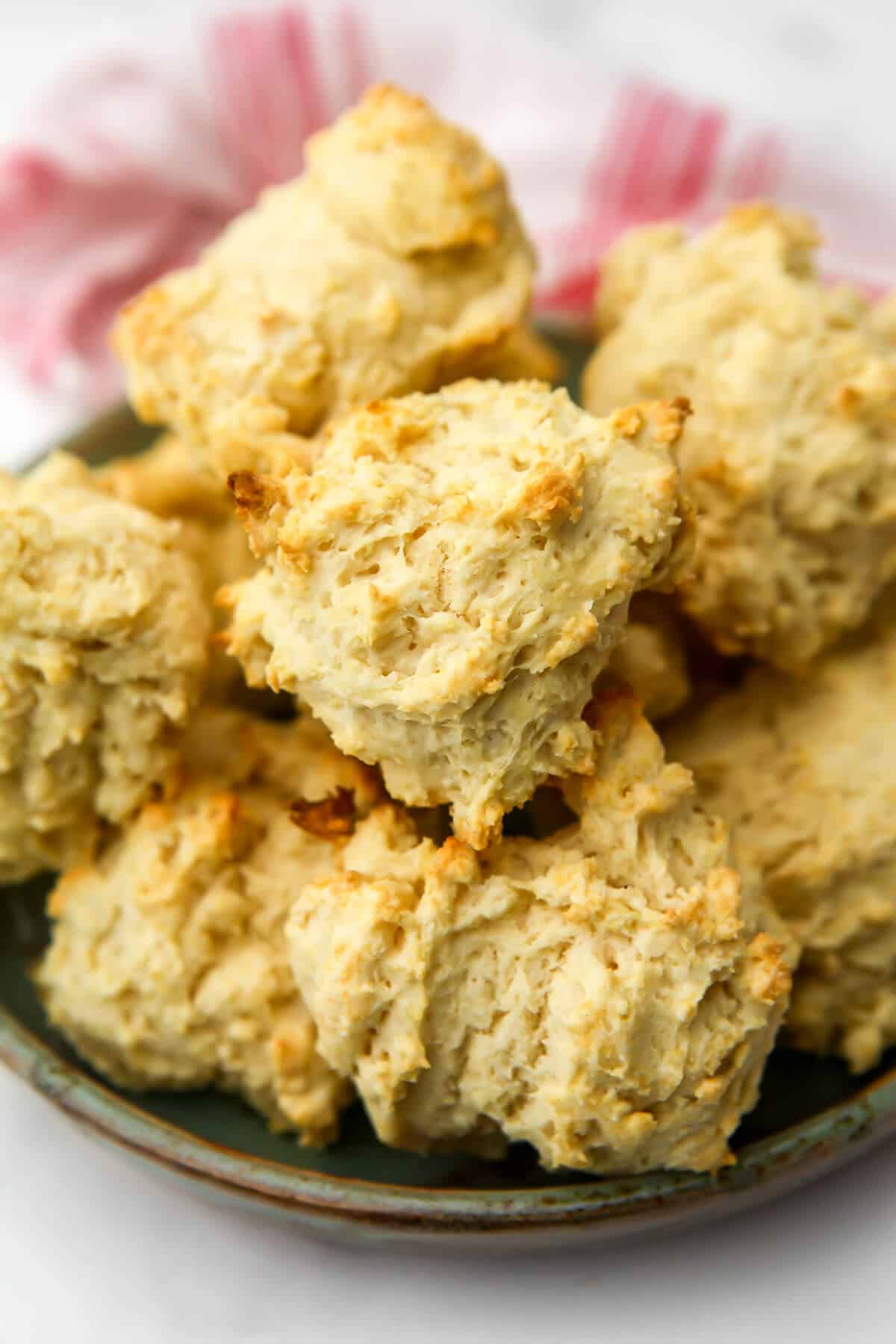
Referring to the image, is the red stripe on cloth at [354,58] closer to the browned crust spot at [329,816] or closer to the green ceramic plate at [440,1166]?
A: the browned crust spot at [329,816]

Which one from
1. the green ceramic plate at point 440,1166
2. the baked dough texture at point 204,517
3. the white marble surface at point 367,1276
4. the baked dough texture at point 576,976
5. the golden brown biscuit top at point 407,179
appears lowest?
the white marble surface at point 367,1276

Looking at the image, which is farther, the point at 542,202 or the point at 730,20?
the point at 730,20

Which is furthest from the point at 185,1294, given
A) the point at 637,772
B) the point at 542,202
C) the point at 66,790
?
the point at 542,202

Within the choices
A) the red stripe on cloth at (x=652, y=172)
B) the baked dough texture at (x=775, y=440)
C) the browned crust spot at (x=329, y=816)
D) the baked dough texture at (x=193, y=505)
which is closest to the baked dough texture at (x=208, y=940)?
the browned crust spot at (x=329, y=816)

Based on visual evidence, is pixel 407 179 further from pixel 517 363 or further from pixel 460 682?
pixel 460 682

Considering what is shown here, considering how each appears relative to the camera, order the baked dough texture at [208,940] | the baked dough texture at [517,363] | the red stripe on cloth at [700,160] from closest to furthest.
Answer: the baked dough texture at [208,940], the baked dough texture at [517,363], the red stripe on cloth at [700,160]

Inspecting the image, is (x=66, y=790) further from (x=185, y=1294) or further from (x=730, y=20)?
(x=730, y=20)
